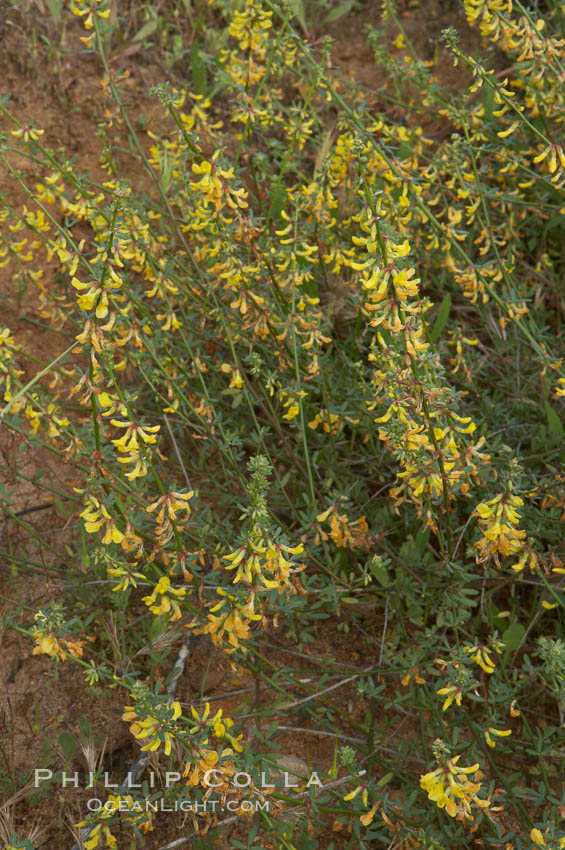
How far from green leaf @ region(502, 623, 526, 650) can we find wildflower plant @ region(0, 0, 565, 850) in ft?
0.08

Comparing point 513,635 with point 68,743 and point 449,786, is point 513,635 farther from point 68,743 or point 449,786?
point 68,743

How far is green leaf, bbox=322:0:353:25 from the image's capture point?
480cm

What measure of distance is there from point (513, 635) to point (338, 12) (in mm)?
4064

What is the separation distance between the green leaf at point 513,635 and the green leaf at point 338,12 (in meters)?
4.01

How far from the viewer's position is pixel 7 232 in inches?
158

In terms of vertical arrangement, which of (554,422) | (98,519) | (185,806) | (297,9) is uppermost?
(297,9)

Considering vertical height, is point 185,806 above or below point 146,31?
below

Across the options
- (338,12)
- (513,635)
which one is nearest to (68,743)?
(513,635)

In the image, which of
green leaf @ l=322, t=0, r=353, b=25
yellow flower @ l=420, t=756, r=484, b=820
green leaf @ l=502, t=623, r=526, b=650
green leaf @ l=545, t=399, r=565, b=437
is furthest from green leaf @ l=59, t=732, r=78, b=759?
green leaf @ l=322, t=0, r=353, b=25

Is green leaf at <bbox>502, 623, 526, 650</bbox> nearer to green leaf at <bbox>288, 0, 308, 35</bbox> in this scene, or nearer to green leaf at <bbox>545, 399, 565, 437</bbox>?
green leaf at <bbox>545, 399, 565, 437</bbox>

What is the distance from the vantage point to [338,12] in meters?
4.83

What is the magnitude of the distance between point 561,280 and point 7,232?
9.25 feet

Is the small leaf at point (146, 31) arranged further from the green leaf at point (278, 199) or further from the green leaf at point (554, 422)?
the green leaf at point (554, 422)

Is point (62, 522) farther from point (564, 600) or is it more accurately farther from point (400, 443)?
point (564, 600)
